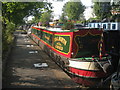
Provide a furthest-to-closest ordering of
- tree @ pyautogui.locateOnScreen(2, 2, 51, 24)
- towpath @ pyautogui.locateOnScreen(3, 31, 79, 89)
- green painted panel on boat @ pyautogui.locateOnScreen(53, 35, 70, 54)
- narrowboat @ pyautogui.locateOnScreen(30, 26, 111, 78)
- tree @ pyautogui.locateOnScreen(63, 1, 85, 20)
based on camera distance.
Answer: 1. tree @ pyautogui.locateOnScreen(63, 1, 85, 20)
2. tree @ pyautogui.locateOnScreen(2, 2, 51, 24)
3. green painted panel on boat @ pyautogui.locateOnScreen(53, 35, 70, 54)
4. narrowboat @ pyautogui.locateOnScreen(30, 26, 111, 78)
5. towpath @ pyautogui.locateOnScreen(3, 31, 79, 89)

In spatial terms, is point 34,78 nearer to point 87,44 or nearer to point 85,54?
point 85,54

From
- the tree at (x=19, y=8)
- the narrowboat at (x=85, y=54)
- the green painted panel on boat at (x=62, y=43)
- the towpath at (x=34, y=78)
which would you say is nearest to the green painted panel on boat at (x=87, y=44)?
the narrowboat at (x=85, y=54)

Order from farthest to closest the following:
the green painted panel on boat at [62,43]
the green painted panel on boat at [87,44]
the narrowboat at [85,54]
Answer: the green painted panel on boat at [62,43] < the green painted panel on boat at [87,44] < the narrowboat at [85,54]

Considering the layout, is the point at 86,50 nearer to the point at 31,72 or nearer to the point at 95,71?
the point at 95,71

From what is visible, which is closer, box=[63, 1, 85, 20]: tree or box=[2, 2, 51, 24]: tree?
box=[2, 2, 51, 24]: tree

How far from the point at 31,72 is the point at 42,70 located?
0.66 meters

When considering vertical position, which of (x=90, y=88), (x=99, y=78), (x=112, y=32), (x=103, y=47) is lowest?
(x=90, y=88)

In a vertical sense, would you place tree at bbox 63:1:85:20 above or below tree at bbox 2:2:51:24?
above

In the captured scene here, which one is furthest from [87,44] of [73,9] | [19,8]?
[73,9]

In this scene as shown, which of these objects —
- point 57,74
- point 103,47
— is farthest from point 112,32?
point 57,74

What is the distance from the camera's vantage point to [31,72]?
7945mm

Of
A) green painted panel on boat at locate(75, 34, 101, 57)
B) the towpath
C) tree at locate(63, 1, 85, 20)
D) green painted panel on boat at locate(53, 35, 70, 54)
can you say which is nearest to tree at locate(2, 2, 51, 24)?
green painted panel on boat at locate(53, 35, 70, 54)

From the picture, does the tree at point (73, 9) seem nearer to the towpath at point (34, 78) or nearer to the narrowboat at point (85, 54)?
the narrowboat at point (85, 54)

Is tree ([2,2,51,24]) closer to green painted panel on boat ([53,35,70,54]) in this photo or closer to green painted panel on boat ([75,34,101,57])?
green painted panel on boat ([53,35,70,54])
